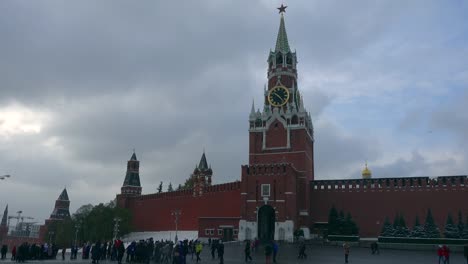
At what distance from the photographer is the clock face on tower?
52.1m

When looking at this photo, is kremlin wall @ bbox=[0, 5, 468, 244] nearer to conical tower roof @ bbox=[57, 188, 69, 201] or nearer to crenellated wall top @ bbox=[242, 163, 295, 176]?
crenellated wall top @ bbox=[242, 163, 295, 176]

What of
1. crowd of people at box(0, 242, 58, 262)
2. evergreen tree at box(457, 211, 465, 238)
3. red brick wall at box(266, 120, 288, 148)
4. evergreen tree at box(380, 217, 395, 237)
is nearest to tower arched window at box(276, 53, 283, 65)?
red brick wall at box(266, 120, 288, 148)

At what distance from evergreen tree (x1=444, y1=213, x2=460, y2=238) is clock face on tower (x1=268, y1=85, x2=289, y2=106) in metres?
20.8

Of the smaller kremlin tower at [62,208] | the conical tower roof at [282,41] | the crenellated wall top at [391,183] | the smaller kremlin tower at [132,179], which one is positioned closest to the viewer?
the crenellated wall top at [391,183]

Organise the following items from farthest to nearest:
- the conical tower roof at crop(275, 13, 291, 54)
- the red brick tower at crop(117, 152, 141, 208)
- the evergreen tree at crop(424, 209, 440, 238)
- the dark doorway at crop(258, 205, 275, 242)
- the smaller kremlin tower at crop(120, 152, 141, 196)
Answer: the smaller kremlin tower at crop(120, 152, 141, 196) → the red brick tower at crop(117, 152, 141, 208) → the conical tower roof at crop(275, 13, 291, 54) → the dark doorway at crop(258, 205, 275, 242) → the evergreen tree at crop(424, 209, 440, 238)

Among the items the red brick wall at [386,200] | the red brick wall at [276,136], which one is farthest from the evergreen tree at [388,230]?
the red brick wall at [276,136]

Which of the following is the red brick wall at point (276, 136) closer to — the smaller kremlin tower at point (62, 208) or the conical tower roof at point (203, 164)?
the conical tower roof at point (203, 164)

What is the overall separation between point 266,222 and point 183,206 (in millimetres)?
18608

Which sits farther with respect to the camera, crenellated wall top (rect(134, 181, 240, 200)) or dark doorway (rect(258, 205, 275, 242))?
crenellated wall top (rect(134, 181, 240, 200))

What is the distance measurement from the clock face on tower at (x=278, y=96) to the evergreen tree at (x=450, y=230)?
820 inches

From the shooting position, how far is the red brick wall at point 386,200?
140 ft

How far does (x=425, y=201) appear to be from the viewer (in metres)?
43.8

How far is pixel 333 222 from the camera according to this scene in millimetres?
43000

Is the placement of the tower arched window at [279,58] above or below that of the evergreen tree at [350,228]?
above
